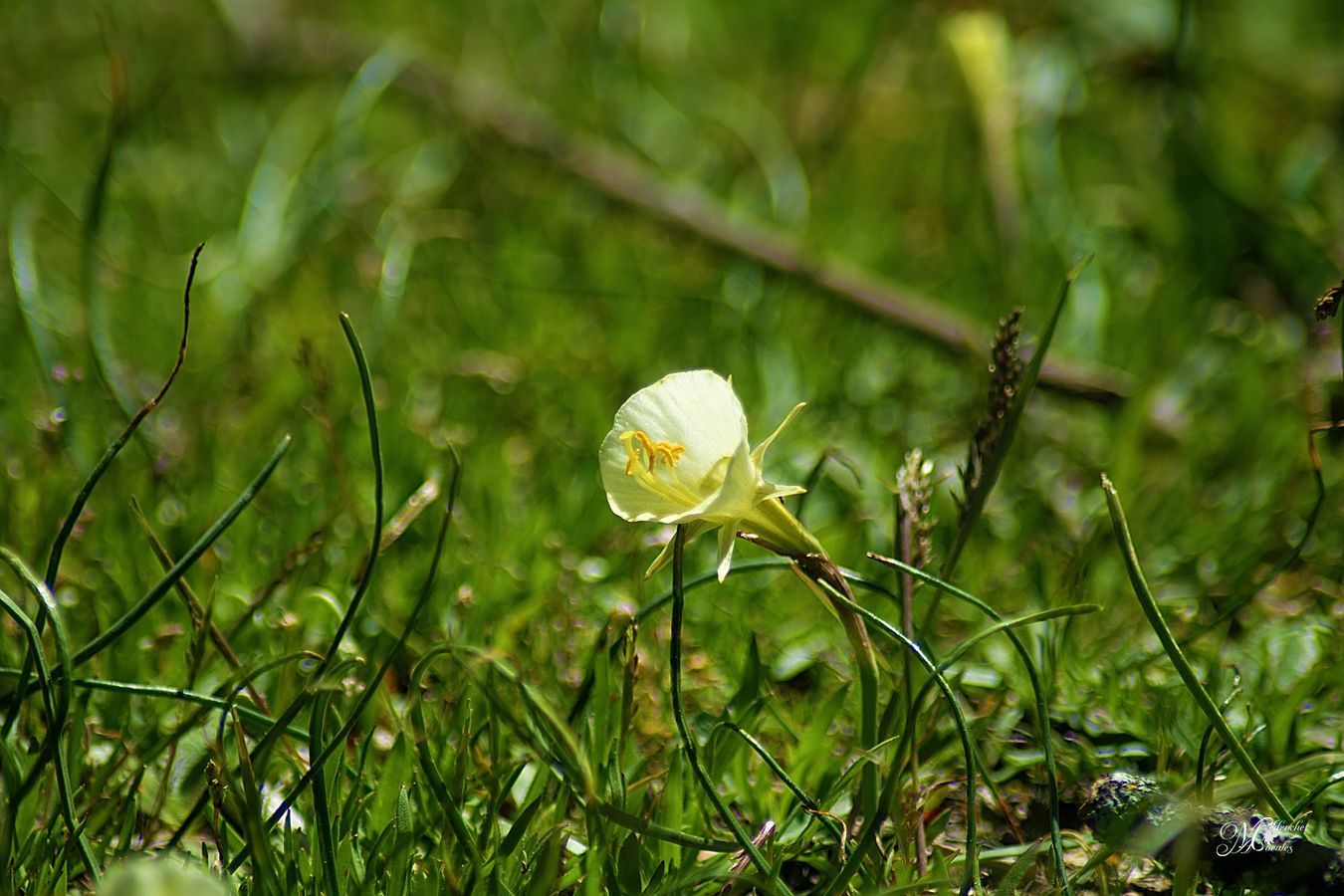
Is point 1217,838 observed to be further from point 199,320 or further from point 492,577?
point 199,320

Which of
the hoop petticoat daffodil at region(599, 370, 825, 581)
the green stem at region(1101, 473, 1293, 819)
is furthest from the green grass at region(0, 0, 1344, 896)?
the hoop petticoat daffodil at region(599, 370, 825, 581)

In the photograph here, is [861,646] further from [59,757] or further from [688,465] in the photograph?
[59,757]

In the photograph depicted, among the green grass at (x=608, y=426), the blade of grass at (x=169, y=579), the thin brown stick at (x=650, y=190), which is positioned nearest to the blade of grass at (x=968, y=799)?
the green grass at (x=608, y=426)

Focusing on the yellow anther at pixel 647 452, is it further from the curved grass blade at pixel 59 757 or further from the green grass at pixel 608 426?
the curved grass blade at pixel 59 757

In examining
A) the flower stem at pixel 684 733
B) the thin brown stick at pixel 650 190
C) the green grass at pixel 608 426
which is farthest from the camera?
the thin brown stick at pixel 650 190

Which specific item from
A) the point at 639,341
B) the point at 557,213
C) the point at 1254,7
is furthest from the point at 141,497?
the point at 1254,7

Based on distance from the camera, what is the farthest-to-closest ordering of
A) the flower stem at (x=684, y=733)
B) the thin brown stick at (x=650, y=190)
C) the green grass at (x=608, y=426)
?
the thin brown stick at (x=650, y=190) < the green grass at (x=608, y=426) < the flower stem at (x=684, y=733)

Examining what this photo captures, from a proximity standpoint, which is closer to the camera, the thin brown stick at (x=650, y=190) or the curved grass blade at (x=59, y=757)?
the curved grass blade at (x=59, y=757)
